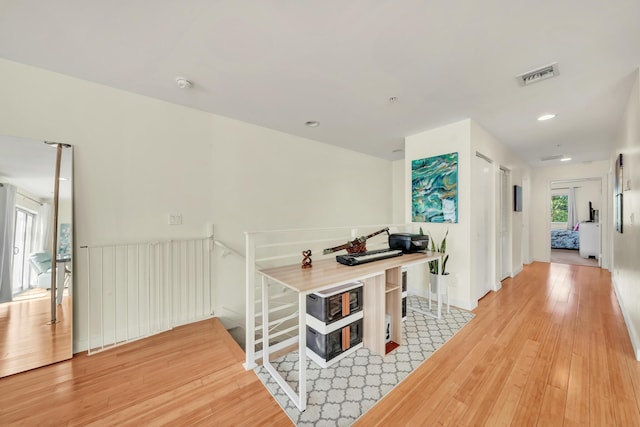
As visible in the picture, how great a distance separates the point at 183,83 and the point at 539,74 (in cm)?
286

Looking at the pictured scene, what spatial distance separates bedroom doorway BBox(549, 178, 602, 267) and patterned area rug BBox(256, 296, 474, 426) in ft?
19.1

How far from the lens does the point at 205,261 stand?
2.63m

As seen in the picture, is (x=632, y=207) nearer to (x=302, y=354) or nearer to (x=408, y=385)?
(x=408, y=385)

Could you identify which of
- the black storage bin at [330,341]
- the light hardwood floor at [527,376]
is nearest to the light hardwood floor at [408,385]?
the light hardwood floor at [527,376]

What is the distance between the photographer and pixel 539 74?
1925 mm

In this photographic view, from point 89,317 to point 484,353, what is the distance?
3341 mm

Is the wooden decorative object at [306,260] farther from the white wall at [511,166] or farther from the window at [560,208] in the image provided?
the window at [560,208]

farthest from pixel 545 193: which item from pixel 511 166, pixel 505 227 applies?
pixel 505 227

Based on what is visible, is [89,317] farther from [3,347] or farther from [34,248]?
[34,248]

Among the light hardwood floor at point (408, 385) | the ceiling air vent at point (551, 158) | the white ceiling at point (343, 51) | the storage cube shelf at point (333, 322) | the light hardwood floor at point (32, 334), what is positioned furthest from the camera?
the ceiling air vent at point (551, 158)

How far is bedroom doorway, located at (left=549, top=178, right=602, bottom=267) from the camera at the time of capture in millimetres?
5961

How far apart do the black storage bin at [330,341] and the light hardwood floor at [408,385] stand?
0.50 meters

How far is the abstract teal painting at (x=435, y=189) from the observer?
118 inches

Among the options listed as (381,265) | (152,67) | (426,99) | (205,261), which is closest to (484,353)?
(381,265)
